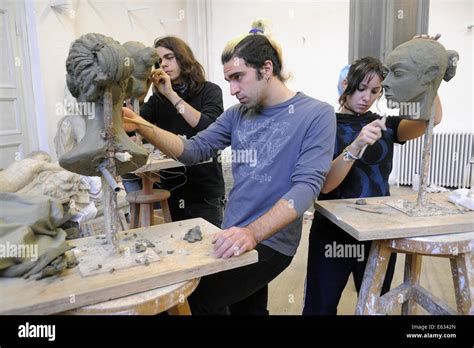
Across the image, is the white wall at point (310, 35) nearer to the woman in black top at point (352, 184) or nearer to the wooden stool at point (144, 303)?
the woman in black top at point (352, 184)

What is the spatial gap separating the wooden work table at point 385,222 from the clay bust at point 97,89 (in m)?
0.69

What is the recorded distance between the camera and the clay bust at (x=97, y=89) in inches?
37.3

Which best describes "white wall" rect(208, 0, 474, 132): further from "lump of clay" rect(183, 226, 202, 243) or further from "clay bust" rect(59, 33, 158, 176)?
"clay bust" rect(59, 33, 158, 176)

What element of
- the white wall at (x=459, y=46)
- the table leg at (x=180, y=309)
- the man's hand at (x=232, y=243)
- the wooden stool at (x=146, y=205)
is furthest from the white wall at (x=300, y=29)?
the table leg at (x=180, y=309)

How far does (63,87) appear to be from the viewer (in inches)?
130

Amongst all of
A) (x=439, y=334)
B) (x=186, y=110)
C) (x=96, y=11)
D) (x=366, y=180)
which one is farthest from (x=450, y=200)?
(x=96, y=11)

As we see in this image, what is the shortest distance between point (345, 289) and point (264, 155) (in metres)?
1.49

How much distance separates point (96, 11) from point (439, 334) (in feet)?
12.5

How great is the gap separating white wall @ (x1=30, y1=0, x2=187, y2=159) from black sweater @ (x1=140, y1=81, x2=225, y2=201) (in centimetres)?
159

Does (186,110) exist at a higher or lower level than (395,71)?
lower

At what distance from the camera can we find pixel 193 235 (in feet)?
3.69

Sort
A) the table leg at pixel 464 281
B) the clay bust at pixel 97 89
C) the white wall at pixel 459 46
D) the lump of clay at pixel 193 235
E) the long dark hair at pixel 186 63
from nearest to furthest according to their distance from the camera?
the clay bust at pixel 97 89
the lump of clay at pixel 193 235
the table leg at pixel 464 281
the long dark hair at pixel 186 63
the white wall at pixel 459 46

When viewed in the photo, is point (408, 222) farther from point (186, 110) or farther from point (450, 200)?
point (186, 110)

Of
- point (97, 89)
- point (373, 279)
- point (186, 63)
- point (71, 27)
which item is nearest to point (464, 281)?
point (373, 279)
